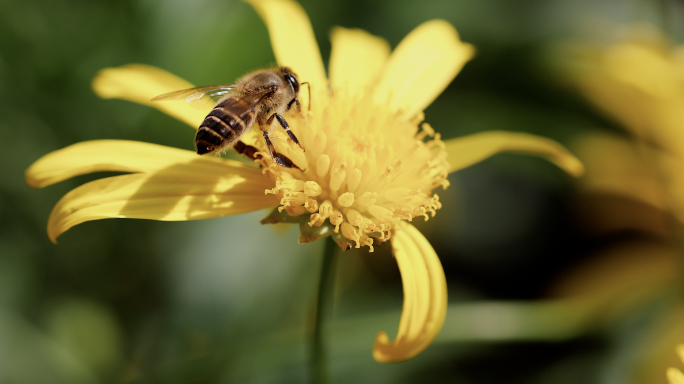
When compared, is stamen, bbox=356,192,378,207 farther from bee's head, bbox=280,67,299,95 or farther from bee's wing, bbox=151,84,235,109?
bee's wing, bbox=151,84,235,109

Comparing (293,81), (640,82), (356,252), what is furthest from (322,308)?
(640,82)

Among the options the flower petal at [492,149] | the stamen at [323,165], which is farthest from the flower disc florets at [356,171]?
the flower petal at [492,149]

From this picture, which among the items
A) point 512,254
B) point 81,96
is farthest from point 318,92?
point 512,254

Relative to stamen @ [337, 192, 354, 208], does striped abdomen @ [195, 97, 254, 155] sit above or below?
above

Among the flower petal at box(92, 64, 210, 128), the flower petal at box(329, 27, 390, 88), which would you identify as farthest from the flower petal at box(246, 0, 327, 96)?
the flower petal at box(92, 64, 210, 128)

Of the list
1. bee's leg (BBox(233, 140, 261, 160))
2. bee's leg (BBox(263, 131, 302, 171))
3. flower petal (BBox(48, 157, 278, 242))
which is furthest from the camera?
bee's leg (BBox(233, 140, 261, 160))

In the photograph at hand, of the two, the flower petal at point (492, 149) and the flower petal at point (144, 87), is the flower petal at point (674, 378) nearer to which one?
the flower petal at point (492, 149)

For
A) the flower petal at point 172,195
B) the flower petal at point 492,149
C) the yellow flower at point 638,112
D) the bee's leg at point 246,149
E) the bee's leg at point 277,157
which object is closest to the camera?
the flower petal at point 172,195

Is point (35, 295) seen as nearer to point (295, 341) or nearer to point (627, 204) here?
point (295, 341)
